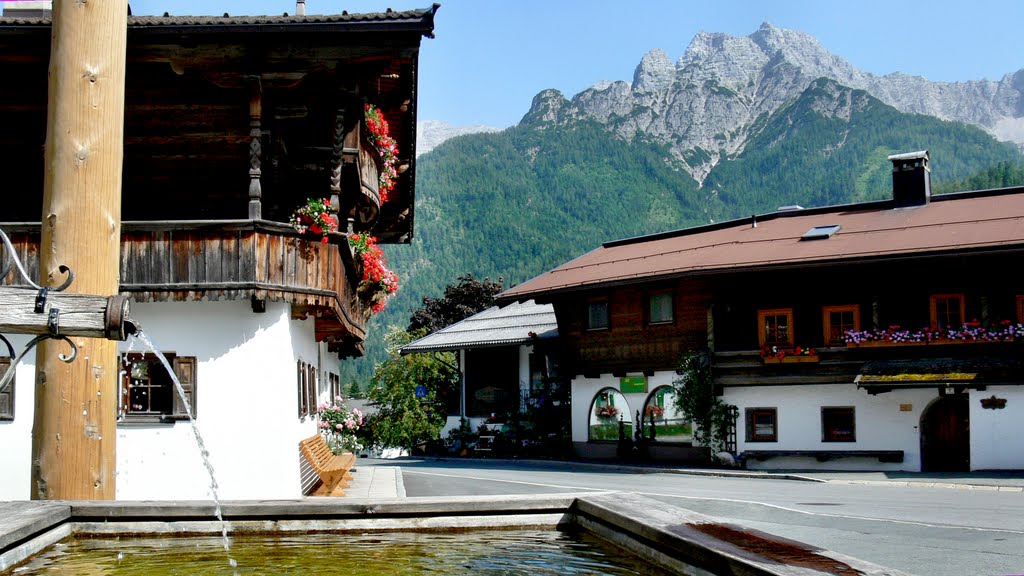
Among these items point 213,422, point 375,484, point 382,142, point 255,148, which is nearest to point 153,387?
point 213,422

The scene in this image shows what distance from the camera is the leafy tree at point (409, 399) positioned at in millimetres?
45875

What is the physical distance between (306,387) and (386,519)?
11.3m

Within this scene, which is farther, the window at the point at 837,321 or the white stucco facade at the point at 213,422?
the window at the point at 837,321

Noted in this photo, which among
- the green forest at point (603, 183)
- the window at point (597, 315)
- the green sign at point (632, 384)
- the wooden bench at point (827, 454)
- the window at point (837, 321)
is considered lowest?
the wooden bench at point (827, 454)

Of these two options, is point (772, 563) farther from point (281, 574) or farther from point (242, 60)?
point (242, 60)

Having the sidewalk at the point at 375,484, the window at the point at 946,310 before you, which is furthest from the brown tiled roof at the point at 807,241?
the sidewalk at the point at 375,484

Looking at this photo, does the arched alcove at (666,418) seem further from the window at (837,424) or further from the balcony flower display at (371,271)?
the balcony flower display at (371,271)

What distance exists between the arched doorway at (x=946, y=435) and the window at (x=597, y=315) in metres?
10.3

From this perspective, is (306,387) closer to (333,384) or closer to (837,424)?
(333,384)

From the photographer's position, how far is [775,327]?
31781mm

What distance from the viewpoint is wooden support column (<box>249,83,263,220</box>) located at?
1585 centimetres

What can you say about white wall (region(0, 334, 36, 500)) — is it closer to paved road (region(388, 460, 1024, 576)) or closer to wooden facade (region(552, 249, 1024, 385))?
paved road (region(388, 460, 1024, 576))

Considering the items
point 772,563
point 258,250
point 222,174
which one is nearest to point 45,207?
point 772,563

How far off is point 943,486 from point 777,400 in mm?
8087
